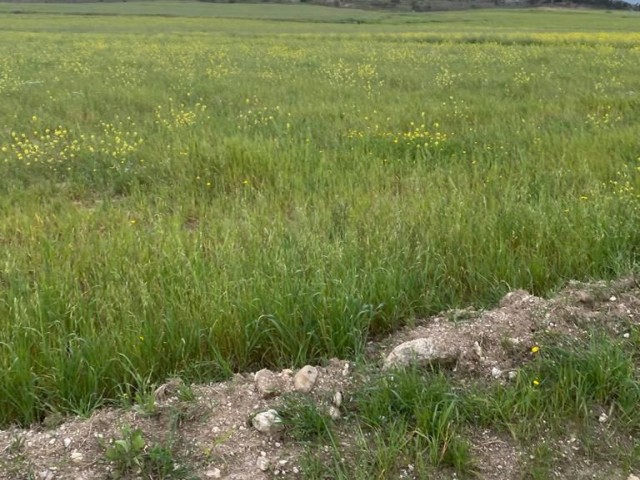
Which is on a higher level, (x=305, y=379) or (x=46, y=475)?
(x=305, y=379)

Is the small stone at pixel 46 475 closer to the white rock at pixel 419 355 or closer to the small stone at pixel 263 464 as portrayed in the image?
the small stone at pixel 263 464

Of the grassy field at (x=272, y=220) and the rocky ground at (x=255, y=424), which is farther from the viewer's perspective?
the grassy field at (x=272, y=220)

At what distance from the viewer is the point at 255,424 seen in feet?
8.63

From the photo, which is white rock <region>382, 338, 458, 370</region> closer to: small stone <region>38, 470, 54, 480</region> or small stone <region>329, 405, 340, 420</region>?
small stone <region>329, 405, 340, 420</region>

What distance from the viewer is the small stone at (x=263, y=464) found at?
8.04ft

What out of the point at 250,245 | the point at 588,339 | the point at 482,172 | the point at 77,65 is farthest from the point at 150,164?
the point at 77,65

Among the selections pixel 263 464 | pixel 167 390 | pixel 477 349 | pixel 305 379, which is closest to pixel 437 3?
pixel 477 349

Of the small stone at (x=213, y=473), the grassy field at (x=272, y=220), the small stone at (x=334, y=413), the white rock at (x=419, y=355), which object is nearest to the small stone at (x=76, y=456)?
the grassy field at (x=272, y=220)

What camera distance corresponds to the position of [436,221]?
15.7 ft

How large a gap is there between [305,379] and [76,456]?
3.31ft

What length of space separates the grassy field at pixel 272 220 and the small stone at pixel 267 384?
0.31 meters

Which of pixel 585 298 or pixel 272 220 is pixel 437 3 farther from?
pixel 585 298

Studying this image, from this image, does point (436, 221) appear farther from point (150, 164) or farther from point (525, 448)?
point (150, 164)

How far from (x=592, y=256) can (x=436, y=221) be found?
1.14 metres
